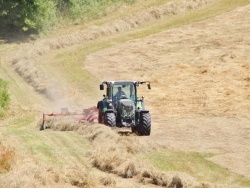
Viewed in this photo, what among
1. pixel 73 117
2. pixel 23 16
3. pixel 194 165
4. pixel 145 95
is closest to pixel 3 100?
pixel 73 117

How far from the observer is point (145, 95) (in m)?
41.9

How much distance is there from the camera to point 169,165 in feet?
69.8

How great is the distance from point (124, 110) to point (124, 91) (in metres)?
1.78

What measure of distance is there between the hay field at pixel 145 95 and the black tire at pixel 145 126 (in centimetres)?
42

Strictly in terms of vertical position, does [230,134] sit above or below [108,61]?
below

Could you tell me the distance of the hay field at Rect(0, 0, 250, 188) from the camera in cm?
1916

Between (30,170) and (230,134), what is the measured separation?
15973 mm

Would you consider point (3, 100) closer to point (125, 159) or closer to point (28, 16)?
point (125, 159)

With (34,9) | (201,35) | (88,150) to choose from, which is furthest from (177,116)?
(34,9)

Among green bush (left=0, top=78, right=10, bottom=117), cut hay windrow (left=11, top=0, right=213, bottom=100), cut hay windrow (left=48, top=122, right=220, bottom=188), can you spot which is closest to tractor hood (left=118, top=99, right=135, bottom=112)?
cut hay windrow (left=48, top=122, right=220, bottom=188)

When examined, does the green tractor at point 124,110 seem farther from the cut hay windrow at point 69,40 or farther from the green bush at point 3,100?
the cut hay windrow at point 69,40

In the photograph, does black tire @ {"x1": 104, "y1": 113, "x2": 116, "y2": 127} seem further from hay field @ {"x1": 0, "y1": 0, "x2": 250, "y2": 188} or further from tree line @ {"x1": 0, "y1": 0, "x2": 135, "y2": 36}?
tree line @ {"x1": 0, "y1": 0, "x2": 135, "y2": 36}

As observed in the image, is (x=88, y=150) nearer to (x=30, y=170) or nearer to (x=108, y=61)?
(x=30, y=170)

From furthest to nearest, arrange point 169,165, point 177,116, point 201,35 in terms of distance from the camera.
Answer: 1. point 201,35
2. point 177,116
3. point 169,165
